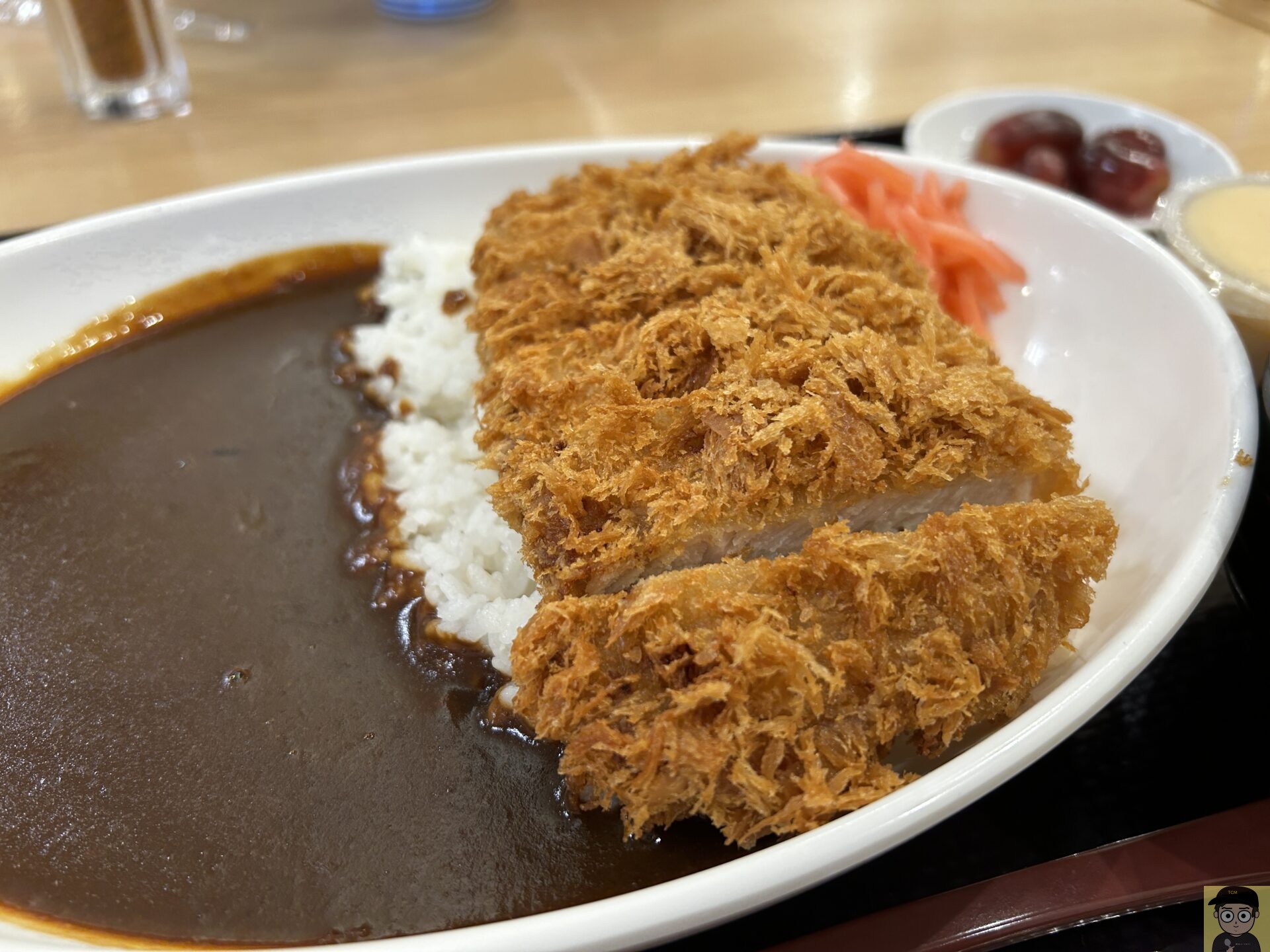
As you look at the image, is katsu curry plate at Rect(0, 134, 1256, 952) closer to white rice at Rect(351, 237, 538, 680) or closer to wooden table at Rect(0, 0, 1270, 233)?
white rice at Rect(351, 237, 538, 680)

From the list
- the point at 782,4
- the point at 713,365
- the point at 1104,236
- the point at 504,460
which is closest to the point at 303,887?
the point at 504,460

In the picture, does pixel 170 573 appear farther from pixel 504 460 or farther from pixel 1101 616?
pixel 1101 616

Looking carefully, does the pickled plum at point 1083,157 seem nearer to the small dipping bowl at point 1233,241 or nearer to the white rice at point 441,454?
the small dipping bowl at point 1233,241

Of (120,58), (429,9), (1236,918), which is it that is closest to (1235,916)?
(1236,918)

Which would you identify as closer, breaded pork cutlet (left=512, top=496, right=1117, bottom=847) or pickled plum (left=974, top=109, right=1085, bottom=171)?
breaded pork cutlet (left=512, top=496, right=1117, bottom=847)

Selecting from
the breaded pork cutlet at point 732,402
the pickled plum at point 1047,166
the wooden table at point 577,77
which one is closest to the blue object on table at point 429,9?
the wooden table at point 577,77

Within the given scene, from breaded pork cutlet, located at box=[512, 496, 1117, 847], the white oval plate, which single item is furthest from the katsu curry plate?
the white oval plate
